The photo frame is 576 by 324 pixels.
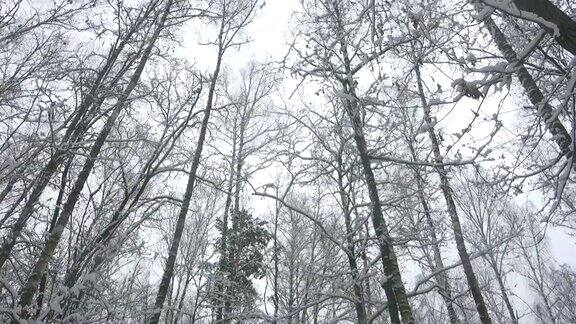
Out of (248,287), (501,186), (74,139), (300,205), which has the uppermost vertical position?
(300,205)

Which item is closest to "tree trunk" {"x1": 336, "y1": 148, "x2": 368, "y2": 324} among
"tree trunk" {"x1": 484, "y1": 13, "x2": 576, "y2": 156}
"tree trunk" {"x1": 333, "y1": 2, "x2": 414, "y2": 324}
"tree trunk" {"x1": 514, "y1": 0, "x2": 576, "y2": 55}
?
"tree trunk" {"x1": 333, "y1": 2, "x2": 414, "y2": 324}

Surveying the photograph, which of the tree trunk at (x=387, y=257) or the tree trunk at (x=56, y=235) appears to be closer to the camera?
the tree trunk at (x=56, y=235)

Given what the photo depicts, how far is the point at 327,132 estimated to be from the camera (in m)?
6.71

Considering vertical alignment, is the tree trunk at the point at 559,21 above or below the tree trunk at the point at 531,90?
below

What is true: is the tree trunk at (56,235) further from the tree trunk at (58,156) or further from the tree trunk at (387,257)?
the tree trunk at (387,257)

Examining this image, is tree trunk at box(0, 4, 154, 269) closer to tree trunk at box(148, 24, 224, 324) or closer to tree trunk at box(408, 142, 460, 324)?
tree trunk at box(148, 24, 224, 324)

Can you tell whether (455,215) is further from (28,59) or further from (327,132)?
(28,59)

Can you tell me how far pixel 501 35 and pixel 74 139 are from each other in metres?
7.61

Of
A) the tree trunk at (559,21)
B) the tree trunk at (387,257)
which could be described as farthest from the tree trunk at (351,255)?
the tree trunk at (559,21)

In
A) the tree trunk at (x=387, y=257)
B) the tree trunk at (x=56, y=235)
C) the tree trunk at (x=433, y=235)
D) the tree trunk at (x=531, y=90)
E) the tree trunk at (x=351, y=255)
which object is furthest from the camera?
the tree trunk at (x=351, y=255)

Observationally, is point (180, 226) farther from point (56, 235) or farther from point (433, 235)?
point (433, 235)

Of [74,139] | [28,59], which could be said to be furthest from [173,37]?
[74,139]

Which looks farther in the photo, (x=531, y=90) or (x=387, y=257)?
(x=387, y=257)

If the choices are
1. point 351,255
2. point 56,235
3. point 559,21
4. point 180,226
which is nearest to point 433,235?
point 351,255
